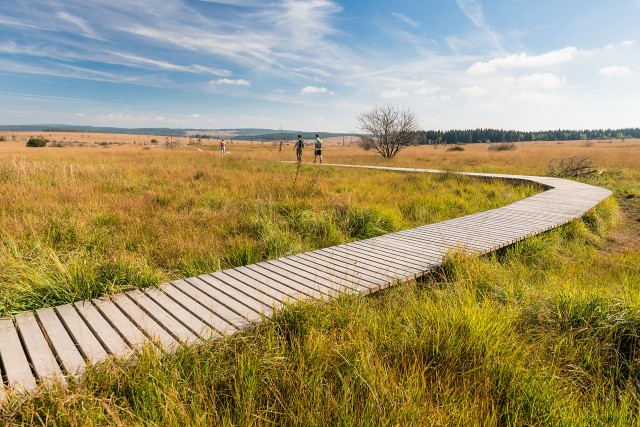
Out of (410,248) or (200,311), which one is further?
(410,248)

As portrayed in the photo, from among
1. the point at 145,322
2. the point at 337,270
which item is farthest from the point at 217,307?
the point at 337,270

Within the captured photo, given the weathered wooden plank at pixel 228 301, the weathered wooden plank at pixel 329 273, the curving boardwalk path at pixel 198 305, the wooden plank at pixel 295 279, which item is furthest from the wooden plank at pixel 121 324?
the weathered wooden plank at pixel 329 273

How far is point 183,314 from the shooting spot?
2.81 meters

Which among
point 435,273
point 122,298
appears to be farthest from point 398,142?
point 122,298

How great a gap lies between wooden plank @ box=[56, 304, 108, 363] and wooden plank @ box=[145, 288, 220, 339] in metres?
0.56

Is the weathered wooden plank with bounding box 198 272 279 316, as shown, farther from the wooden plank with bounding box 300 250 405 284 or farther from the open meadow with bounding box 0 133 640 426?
the wooden plank with bounding box 300 250 405 284

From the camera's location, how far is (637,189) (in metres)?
12.3

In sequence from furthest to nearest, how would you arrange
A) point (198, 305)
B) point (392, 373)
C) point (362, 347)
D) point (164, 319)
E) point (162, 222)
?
point (162, 222) → point (198, 305) → point (164, 319) → point (362, 347) → point (392, 373)

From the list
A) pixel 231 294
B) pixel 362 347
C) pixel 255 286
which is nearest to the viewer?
pixel 362 347

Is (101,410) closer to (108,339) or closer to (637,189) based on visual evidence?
(108,339)

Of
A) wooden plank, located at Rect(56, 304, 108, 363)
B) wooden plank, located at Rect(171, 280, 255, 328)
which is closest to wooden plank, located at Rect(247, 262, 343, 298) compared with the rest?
wooden plank, located at Rect(171, 280, 255, 328)

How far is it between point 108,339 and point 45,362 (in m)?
0.35

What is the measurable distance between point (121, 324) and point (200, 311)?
580mm

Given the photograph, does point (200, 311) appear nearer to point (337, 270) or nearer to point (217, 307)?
point (217, 307)
